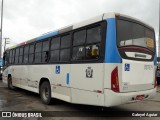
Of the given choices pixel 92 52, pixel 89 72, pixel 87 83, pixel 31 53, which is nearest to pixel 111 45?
pixel 92 52

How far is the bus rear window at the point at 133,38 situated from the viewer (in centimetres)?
631

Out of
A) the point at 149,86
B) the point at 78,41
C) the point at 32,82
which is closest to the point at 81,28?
the point at 78,41

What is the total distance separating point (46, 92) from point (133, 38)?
4.45m

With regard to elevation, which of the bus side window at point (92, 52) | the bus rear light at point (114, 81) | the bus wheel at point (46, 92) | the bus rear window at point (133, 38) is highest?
the bus rear window at point (133, 38)

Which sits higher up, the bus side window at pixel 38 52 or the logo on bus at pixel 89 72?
the bus side window at pixel 38 52

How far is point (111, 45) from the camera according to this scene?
19.9ft

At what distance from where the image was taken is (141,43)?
273 inches

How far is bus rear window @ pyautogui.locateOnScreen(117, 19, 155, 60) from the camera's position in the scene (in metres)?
6.31

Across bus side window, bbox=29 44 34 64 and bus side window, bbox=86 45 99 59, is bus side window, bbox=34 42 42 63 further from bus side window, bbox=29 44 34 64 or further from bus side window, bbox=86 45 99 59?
bus side window, bbox=86 45 99 59

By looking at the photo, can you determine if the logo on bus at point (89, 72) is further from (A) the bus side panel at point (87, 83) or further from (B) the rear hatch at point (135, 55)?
(B) the rear hatch at point (135, 55)

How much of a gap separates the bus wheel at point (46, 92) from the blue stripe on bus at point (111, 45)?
376 centimetres

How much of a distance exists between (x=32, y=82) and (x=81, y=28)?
458cm

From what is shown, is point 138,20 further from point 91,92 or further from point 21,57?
point 21,57

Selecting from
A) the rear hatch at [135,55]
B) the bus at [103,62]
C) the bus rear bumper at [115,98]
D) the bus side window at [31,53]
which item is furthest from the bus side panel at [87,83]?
the bus side window at [31,53]
